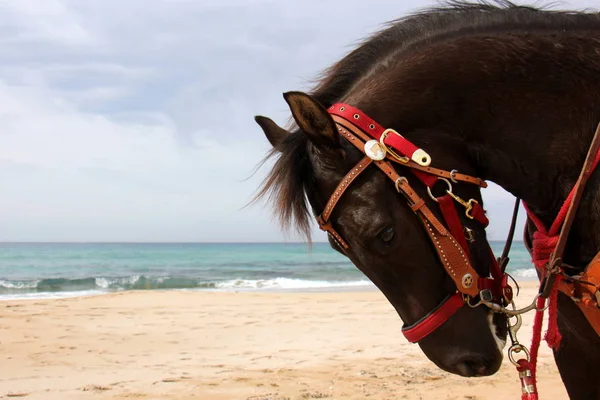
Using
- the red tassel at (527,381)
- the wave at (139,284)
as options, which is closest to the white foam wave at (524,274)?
the wave at (139,284)

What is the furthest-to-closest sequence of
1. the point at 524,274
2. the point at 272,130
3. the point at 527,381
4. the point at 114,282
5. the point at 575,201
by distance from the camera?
the point at 524,274, the point at 114,282, the point at 272,130, the point at 527,381, the point at 575,201

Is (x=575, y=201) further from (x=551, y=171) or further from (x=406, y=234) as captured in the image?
(x=406, y=234)

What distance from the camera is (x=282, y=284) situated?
21.2 m

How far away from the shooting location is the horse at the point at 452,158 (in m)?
1.51

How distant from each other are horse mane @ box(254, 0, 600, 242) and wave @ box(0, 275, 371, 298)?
18229 millimetres

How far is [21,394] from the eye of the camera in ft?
16.1

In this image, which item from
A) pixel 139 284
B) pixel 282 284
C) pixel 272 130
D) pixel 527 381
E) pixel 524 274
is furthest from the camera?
pixel 524 274

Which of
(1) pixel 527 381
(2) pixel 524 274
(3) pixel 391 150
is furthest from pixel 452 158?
(2) pixel 524 274

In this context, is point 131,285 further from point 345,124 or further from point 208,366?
point 345,124

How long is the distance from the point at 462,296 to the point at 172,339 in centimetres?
682

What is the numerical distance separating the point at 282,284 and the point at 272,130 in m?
19.7

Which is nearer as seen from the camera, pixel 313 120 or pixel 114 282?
pixel 313 120

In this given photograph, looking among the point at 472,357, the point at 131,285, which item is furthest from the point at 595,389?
the point at 131,285

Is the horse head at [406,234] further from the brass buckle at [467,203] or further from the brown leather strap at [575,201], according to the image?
the brown leather strap at [575,201]
